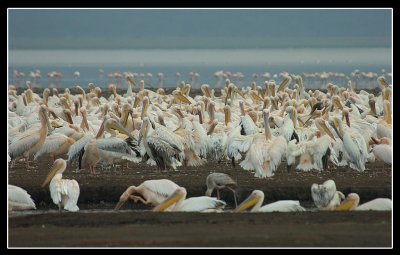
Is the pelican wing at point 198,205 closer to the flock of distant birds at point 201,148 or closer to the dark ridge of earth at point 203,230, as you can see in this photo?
the flock of distant birds at point 201,148

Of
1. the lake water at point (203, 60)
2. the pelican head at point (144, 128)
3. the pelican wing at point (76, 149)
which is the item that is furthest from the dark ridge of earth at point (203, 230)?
the lake water at point (203, 60)

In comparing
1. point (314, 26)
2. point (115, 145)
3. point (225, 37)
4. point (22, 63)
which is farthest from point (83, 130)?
point (225, 37)

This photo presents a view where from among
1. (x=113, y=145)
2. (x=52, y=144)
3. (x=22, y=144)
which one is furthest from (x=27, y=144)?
(x=113, y=145)

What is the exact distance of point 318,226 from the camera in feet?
29.2

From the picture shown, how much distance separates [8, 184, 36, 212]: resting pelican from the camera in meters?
9.98

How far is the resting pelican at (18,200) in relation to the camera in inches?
393

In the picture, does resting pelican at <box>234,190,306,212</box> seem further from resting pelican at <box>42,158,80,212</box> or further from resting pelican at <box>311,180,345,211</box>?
resting pelican at <box>42,158,80,212</box>

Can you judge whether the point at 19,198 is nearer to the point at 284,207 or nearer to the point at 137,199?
the point at 137,199

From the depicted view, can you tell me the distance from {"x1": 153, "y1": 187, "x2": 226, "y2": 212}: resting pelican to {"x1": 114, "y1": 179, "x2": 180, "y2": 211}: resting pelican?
27 centimetres

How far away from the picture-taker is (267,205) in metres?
9.71

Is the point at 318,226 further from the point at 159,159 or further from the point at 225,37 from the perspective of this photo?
the point at 225,37

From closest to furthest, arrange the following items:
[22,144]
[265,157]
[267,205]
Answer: [267,205]
[265,157]
[22,144]

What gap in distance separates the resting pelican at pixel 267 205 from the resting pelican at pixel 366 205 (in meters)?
0.41

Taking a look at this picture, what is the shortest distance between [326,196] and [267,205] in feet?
2.16
